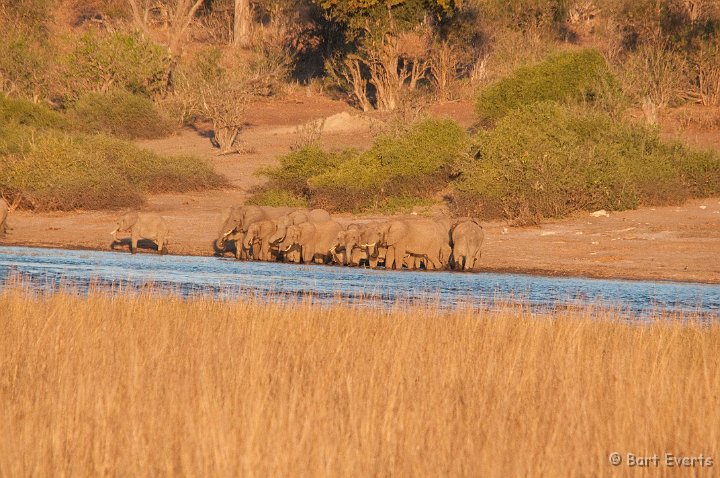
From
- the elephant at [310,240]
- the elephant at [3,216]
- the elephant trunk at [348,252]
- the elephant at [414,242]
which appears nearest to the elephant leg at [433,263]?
the elephant at [414,242]

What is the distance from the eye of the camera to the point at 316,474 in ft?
18.3

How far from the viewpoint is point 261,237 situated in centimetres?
2006

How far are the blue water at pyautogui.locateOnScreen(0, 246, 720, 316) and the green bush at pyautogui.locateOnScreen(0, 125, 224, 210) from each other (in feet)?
14.8

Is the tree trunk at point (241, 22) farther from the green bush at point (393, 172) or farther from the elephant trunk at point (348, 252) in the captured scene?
the elephant trunk at point (348, 252)

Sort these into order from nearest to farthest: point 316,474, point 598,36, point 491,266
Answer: point 316,474, point 491,266, point 598,36

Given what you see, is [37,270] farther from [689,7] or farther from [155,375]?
[689,7]

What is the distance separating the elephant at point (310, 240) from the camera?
19812 mm

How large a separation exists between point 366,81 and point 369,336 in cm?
3050

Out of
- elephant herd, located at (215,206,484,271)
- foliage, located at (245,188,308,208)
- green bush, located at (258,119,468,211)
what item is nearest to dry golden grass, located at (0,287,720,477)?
elephant herd, located at (215,206,484,271)

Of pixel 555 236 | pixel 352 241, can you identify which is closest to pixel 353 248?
pixel 352 241

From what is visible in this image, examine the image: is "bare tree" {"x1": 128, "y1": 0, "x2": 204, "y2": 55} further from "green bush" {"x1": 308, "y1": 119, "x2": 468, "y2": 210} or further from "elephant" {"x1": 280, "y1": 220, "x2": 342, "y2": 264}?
"elephant" {"x1": 280, "y1": 220, "x2": 342, "y2": 264}

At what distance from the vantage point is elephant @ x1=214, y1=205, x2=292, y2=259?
2031 cm

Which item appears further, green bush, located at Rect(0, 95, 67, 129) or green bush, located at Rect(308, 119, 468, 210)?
green bush, located at Rect(0, 95, 67, 129)

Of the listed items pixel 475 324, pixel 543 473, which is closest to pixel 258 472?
pixel 543 473
